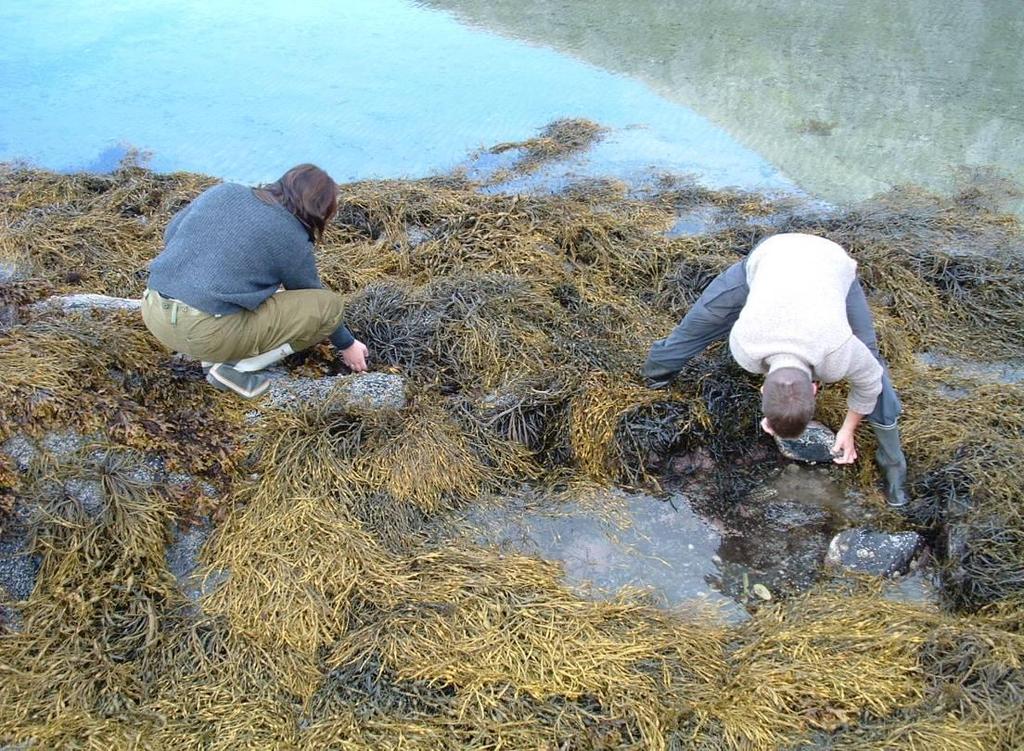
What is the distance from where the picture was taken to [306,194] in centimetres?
267

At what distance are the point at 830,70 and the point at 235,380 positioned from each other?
5616 millimetres

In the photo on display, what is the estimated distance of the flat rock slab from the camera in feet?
9.83

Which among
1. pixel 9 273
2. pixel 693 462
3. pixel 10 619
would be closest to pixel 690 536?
pixel 693 462

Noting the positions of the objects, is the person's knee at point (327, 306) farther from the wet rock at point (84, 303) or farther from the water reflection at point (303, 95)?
the water reflection at point (303, 95)

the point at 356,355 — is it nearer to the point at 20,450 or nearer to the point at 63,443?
the point at 63,443

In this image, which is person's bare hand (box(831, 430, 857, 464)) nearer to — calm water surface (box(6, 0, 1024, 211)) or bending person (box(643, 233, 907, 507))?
bending person (box(643, 233, 907, 507))

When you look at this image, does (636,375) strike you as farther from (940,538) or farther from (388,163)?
(388,163)

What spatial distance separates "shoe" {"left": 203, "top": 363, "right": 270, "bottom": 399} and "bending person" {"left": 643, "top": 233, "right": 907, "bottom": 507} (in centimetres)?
171

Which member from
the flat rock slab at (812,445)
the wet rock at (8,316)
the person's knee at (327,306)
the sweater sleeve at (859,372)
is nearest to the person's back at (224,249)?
the person's knee at (327,306)

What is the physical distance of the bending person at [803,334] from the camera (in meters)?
2.27

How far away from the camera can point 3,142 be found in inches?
204

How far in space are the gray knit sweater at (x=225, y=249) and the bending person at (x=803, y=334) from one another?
1545 mm

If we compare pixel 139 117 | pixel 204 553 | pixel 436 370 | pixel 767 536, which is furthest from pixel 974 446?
pixel 139 117

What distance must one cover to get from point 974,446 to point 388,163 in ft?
12.3
